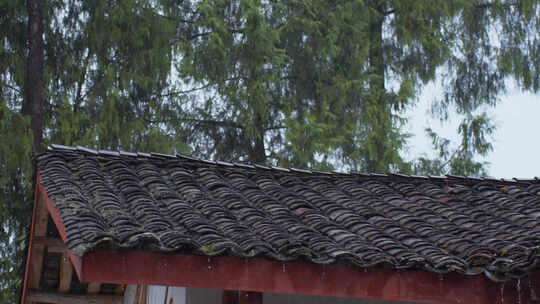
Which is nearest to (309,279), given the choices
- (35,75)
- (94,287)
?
(94,287)

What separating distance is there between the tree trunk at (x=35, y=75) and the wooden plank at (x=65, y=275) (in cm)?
773

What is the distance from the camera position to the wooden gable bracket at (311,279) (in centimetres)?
471

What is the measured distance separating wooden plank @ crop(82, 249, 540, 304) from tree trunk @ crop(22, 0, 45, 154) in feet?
36.1

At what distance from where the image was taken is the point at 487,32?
19.8 metres

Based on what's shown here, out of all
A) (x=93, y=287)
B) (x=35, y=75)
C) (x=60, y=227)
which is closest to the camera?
(x=60, y=227)

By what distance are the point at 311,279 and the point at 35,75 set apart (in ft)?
39.2

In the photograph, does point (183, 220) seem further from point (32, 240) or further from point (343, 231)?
point (32, 240)

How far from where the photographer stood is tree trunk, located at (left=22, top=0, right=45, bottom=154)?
50.3 feet

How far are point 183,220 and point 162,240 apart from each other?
571mm

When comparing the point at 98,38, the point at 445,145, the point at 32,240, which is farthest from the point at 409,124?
the point at 32,240

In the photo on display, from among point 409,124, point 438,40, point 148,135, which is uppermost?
point 438,40

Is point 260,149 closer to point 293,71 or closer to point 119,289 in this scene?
point 293,71

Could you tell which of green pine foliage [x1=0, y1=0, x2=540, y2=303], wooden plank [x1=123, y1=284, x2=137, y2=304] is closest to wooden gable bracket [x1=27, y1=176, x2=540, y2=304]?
wooden plank [x1=123, y1=284, x2=137, y2=304]

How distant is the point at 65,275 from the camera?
771 cm
